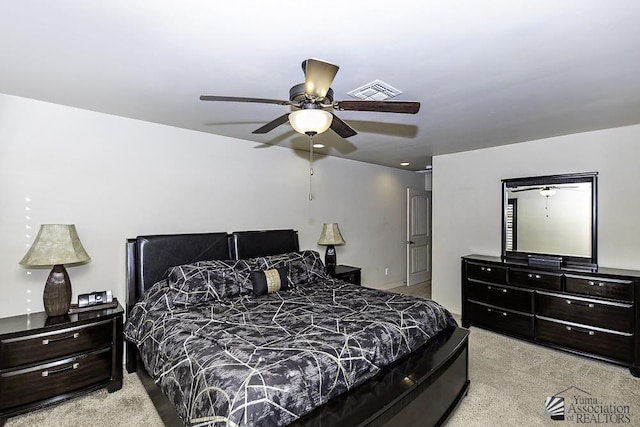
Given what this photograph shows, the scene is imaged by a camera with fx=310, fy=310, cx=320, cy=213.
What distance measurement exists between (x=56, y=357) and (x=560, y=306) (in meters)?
4.78

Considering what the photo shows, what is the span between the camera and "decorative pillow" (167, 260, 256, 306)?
2.77 metres

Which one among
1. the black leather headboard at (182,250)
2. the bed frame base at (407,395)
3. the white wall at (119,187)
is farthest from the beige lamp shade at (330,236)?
the bed frame base at (407,395)

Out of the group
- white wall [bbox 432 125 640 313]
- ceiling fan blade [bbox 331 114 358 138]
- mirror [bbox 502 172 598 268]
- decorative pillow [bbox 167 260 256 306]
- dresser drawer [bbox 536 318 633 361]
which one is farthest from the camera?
mirror [bbox 502 172 598 268]

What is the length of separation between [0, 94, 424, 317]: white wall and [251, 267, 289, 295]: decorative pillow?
0.99 meters

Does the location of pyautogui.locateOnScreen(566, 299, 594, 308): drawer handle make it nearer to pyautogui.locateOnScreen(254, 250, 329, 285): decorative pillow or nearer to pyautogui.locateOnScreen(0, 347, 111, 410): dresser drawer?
pyautogui.locateOnScreen(254, 250, 329, 285): decorative pillow

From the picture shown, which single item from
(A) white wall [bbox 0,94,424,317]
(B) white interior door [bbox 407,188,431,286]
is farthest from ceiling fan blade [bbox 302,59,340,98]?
(B) white interior door [bbox 407,188,431,286]

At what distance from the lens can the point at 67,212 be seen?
2842mm

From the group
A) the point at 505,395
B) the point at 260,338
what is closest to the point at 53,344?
the point at 260,338

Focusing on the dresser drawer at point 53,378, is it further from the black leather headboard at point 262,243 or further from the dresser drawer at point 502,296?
the dresser drawer at point 502,296

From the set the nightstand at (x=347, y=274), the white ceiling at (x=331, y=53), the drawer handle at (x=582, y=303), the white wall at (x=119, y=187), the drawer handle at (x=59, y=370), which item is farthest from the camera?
the nightstand at (x=347, y=274)

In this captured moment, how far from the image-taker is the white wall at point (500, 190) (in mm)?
3381

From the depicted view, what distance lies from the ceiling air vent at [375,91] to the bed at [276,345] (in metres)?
1.70

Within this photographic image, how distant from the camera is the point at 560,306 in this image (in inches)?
134

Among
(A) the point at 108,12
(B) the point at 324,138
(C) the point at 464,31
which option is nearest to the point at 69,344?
(A) the point at 108,12
